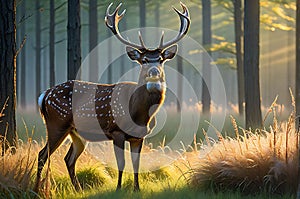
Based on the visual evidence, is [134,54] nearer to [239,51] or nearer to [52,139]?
[52,139]

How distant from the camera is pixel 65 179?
29.5 ft

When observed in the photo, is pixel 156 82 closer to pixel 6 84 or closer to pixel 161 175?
pixel 161 175

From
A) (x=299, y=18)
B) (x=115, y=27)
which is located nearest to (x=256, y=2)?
(x=299, y=18)

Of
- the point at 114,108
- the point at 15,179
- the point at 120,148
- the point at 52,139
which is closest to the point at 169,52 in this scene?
the point at 114,108

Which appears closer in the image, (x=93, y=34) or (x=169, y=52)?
(x=169, y=52)

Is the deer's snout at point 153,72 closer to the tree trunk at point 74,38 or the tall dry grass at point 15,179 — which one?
the tall dry grass at point 15,179

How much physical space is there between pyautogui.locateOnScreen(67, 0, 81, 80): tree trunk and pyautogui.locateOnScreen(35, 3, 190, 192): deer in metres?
3.77

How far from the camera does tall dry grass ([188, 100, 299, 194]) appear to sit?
721 centimetres

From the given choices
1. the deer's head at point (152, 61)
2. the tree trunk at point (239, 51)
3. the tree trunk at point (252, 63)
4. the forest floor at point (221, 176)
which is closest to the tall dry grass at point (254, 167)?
the forest floor at point (221, 176)

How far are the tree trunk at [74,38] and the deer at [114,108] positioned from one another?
3.77 m

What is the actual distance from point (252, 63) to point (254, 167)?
5695 millimetres

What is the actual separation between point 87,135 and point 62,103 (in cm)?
65

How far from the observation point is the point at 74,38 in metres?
12.9

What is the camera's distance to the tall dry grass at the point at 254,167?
284 inches
